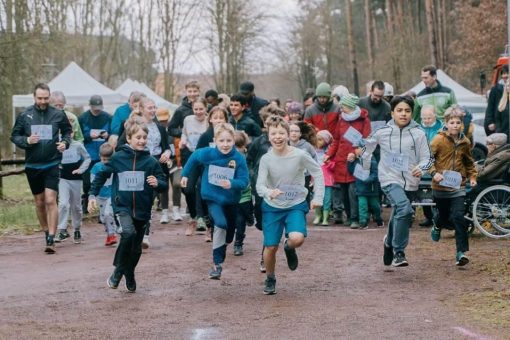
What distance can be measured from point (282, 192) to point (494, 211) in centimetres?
463

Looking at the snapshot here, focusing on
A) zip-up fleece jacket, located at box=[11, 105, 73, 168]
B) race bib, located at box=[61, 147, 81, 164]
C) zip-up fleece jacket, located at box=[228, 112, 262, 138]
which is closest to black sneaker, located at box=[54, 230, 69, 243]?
race bib, located at box=[61, 147, 81, 164]

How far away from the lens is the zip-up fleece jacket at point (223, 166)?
31.4 feet

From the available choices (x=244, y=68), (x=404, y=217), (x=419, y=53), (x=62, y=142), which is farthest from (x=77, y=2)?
(x=404, y=217)

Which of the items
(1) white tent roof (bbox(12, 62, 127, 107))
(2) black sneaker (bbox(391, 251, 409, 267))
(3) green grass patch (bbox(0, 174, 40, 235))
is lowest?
(2) black sneaker (bbox(391, 251, 409, 267))

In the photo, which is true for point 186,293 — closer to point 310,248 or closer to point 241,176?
point 241,176

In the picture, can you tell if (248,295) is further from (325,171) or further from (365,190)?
(325,171)

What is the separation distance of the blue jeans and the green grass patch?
22.5 ft

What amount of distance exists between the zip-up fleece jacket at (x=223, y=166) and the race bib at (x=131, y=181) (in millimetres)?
682

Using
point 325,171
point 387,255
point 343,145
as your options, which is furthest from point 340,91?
point 387,255

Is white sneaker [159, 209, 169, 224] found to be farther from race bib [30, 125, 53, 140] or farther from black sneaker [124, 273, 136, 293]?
black sneaker [124, 273, 136, 293]

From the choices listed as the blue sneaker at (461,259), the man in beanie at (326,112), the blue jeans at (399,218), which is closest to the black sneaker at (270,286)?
the blue jeans at (399,218)

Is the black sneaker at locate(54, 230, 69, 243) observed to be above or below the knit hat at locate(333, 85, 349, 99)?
below

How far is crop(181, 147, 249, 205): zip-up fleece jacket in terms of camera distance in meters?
9.56

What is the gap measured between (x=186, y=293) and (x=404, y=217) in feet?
8.20
